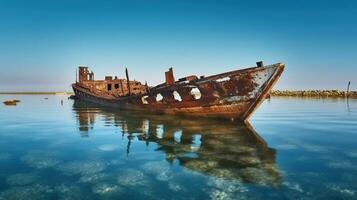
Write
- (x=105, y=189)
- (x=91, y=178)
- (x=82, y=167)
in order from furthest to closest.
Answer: (x=82, y=167) < (x=91, y=178) < (x=105, y=189)

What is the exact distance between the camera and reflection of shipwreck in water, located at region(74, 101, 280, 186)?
8.04m

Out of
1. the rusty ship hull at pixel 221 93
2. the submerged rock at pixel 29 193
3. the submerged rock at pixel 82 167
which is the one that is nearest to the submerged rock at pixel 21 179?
the submerged rock at pixel 29 193

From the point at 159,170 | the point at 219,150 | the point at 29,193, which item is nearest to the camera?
the point at 29,193

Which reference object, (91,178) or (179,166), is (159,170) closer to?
(179,166)

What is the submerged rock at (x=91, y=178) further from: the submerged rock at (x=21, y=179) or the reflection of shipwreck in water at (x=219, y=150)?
the reflection of shipwreck in water at (x=219, y=150)

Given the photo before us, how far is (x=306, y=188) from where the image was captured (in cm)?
679

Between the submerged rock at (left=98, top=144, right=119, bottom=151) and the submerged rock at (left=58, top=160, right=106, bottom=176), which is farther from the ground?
the submerged rock at (left=98, top=144, right=119, bottom=151)

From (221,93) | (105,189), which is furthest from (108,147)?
(221,93)

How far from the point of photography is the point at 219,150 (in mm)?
10938

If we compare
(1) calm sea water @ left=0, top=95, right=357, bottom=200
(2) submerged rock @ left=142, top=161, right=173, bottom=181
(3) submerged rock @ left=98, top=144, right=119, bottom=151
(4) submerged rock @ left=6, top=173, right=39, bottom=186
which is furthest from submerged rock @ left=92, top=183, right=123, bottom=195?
(3) submerged rock @ left=98, top=144, right=119, bottom=151

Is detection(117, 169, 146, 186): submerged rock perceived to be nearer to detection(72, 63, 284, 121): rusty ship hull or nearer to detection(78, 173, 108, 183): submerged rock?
detection(78, 173, 108, 183): submerged rock

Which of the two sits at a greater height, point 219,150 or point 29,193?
point 219,150

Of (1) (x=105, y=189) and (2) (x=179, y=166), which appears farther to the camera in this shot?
(2) (x=179, y=166)

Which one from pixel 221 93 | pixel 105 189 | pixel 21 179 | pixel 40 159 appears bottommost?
pixel 105 189
